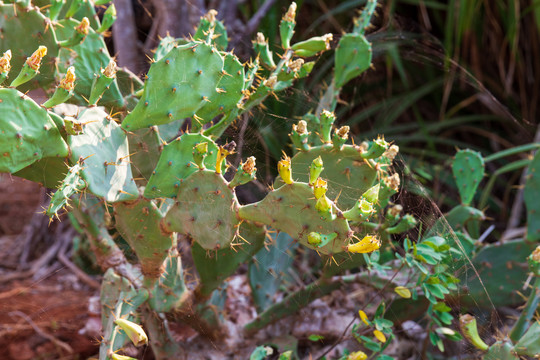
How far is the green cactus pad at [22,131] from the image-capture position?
0.88 meters

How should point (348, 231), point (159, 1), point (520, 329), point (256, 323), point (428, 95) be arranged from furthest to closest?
point (428, 95) < point (159, 1) < point (256, 323) < point (520, 329) < point (348, 231)

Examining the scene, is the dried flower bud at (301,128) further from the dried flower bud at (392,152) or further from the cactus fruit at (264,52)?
the cactus fruit at (264,52)

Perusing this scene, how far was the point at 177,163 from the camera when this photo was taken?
3.35 feet

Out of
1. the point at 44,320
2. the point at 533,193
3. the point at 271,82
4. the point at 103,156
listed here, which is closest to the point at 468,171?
the point at 533,193

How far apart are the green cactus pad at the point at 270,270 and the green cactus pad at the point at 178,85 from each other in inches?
15.8

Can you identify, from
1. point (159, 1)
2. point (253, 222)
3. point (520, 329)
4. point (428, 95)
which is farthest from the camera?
point (428, 95)

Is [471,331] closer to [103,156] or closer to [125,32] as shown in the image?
[103,156]

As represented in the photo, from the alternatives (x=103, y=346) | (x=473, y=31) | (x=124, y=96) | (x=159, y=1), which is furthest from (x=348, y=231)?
(x=473, y=31)

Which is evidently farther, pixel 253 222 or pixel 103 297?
Answer: pixel 103 297

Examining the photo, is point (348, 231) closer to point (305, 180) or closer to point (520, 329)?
point (305, 180)

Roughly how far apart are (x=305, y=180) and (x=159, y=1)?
152cm

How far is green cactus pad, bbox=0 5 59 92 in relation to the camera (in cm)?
117

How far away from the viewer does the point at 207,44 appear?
1.04m

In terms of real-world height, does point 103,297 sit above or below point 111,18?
below
